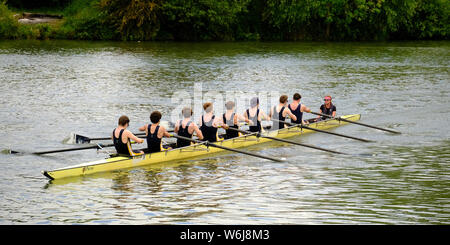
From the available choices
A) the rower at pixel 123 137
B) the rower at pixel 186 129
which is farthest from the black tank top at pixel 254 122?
the rower at pixel 123 137

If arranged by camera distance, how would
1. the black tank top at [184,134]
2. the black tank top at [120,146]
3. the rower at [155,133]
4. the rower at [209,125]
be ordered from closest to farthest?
the black tank top at [120,146] → the rower at [155,133] → the black tank top at [184,134] → the rower at [209,125]

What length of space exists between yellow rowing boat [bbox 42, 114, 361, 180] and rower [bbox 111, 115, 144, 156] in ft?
0.59

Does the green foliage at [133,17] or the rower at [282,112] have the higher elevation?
the green foliage at [133,17]

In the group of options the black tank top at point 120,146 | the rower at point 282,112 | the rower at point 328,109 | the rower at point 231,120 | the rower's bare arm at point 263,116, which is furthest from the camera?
the rower at point 328,109

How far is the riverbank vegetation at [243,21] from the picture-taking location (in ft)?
172

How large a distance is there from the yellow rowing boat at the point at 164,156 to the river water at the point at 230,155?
0.71 feet

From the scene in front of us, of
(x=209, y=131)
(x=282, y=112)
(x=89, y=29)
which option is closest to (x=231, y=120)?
(x=209, y=131)

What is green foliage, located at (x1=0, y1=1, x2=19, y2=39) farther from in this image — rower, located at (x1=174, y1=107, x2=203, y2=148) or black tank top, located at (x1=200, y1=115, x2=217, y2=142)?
rower, located at (x1=174, y1=107, x2=203, y2=148)

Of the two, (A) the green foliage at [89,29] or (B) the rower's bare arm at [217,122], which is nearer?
(B) the rower's bare arm at [217,122]

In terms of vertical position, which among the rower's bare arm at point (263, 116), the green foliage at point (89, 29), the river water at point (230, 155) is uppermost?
the green foliage at point (89, 29)

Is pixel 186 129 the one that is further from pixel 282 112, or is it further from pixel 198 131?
pixel 282 112

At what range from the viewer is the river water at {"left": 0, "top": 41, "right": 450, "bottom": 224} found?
12.9 meters

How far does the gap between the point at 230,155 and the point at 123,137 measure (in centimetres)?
359

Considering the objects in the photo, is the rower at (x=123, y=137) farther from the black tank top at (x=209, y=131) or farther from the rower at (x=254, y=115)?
the rower at (x=254, y=115)
